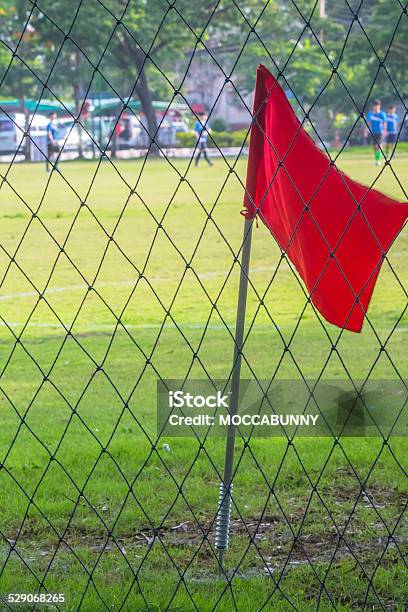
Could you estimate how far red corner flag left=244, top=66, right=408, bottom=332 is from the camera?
3.65 meters

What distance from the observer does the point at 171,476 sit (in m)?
3.40

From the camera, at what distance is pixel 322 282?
3.83 m

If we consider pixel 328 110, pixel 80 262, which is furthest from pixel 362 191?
pixel 328 110

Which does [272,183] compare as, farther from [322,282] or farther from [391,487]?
[391,487]

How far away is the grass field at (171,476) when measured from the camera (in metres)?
3.57

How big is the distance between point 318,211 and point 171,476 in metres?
0.97

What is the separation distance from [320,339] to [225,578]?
4018 millimetres
